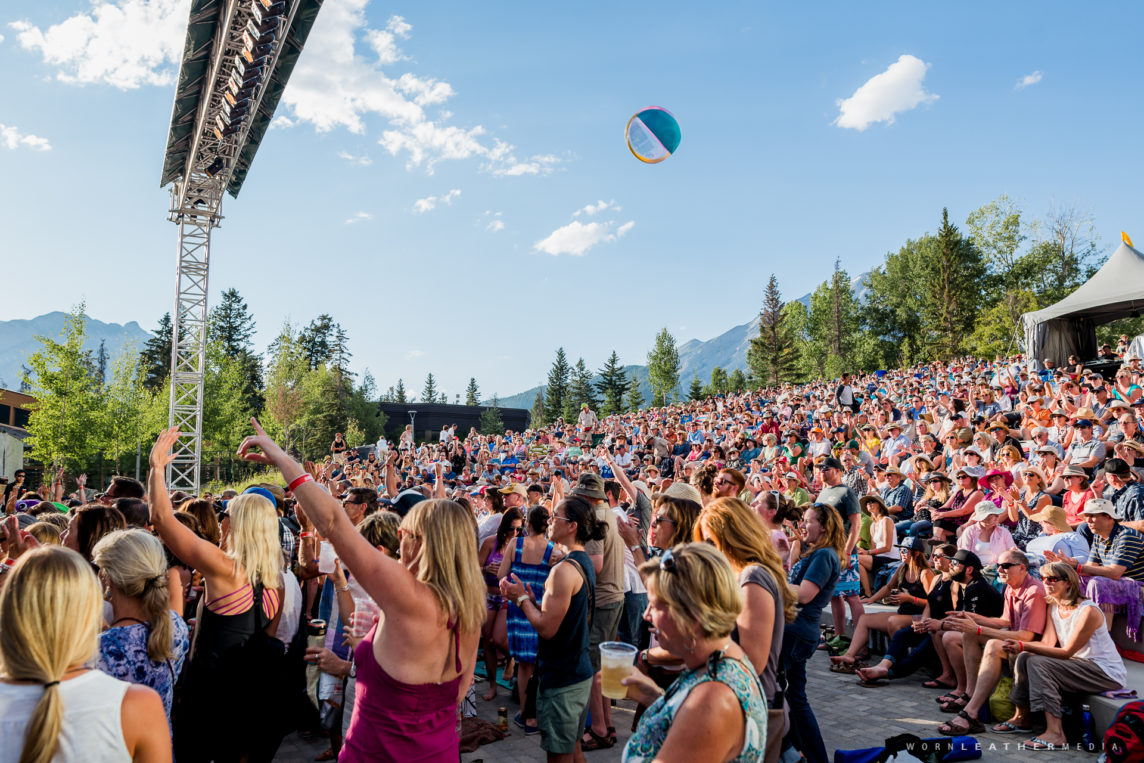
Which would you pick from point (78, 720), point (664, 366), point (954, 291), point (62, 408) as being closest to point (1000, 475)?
point (78, 720)

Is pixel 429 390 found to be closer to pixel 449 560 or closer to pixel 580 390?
pixel 580 390

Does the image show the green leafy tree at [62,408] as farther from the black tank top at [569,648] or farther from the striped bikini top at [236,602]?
the black tank top at [569,648]

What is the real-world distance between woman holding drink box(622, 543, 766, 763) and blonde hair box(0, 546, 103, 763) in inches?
56.4

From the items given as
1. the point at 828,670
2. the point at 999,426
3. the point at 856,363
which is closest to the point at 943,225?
the point at 856,363

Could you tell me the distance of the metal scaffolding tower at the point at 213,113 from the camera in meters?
11.2

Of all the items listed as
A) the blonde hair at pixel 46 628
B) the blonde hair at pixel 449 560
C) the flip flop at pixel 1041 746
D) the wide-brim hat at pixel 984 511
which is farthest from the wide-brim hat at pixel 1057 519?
the blonde hair at pixel 46 628

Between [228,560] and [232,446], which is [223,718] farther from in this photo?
[232,446]

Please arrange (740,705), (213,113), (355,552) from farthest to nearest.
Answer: (213,113), (355,552), (740,705)

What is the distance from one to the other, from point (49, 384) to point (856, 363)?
204 ft

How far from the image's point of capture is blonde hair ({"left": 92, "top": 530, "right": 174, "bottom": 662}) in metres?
2.44

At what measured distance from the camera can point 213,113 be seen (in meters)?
13.4

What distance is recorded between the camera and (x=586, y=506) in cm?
375

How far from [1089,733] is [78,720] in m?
5.70

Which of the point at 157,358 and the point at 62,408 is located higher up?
the point at 157,358
